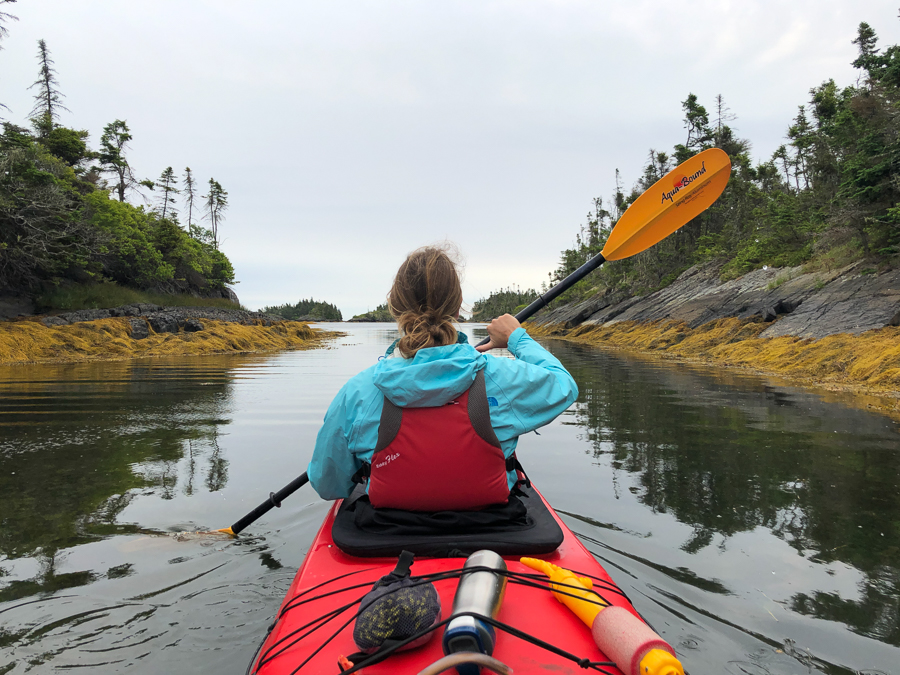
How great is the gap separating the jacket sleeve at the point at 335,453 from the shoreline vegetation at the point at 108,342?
18.0m

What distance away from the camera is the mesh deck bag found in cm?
134

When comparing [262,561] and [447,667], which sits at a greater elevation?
[447,667]

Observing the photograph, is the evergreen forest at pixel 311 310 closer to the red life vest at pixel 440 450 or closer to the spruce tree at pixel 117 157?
the spruce tree at pixel 117 157

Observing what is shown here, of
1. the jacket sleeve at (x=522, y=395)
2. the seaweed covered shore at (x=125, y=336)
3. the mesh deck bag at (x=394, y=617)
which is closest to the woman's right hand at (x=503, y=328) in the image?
the jacket sleeve at (x=522, y=395)

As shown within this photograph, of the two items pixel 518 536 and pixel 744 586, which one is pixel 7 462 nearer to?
pixel 518 536

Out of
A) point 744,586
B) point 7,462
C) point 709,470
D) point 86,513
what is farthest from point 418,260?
point 7,462

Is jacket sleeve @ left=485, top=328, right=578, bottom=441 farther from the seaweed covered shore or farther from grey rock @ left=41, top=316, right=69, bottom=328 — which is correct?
grey rock @ left=41, top=316, right=69, bottom=328

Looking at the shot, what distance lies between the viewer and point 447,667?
119 cm

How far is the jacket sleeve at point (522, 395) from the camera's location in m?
1.96

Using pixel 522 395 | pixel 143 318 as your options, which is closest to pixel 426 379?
pixel 522 395

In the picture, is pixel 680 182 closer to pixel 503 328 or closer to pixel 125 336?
pixel 503 328

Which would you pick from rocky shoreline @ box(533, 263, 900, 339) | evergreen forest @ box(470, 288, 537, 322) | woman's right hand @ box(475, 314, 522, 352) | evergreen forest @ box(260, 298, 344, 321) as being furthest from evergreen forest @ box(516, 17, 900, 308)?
evergreen forest @ box(260, 298, 344, 321)

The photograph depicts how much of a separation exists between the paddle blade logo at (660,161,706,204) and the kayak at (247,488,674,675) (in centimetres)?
344

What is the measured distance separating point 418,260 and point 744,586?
2.67m
